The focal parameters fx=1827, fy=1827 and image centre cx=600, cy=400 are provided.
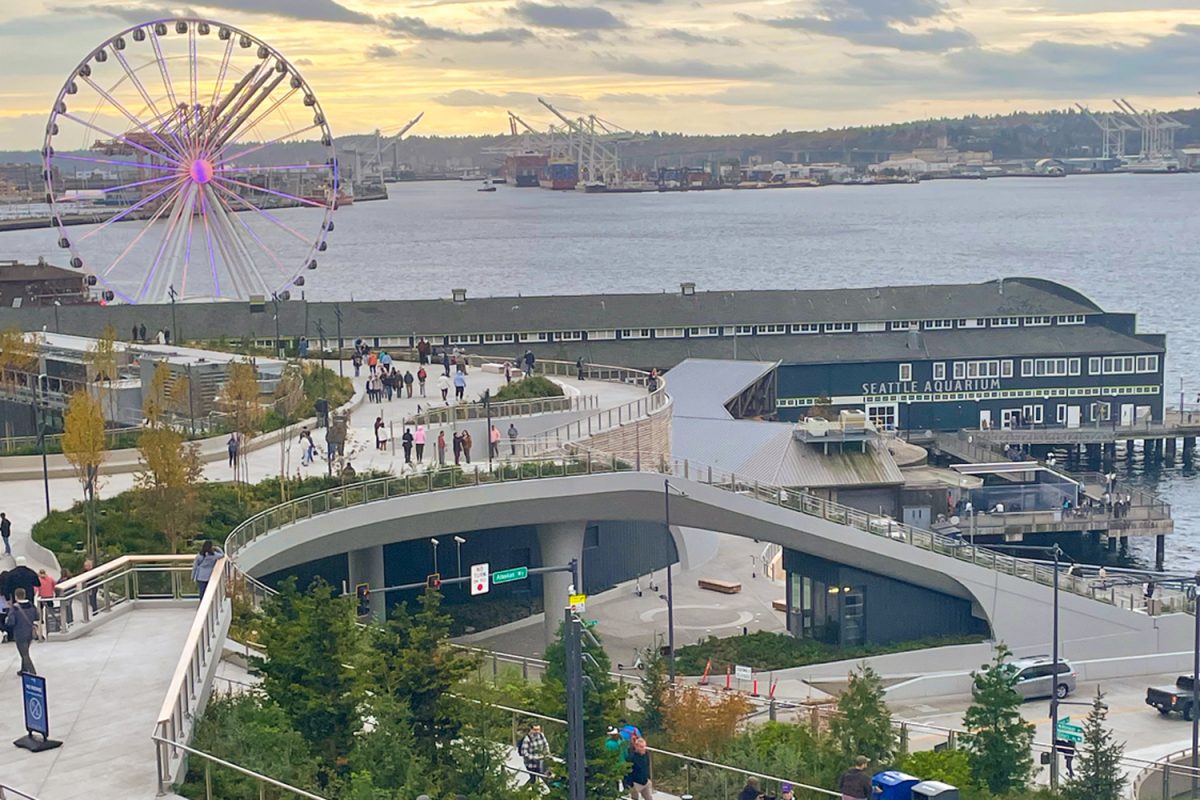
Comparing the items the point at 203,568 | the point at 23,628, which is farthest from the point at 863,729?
the point at 23,628

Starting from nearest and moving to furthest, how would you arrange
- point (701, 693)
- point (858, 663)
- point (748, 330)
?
point (701, 693) < point (858, 663) < point (748, 330)

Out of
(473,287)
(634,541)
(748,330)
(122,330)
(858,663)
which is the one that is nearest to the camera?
(858,663)

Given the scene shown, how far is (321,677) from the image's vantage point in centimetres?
1916

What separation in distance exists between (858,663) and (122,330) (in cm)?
3986

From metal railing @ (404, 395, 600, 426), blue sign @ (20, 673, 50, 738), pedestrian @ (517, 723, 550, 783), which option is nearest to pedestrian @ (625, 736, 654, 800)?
pedestrian @ (517, 723, 550, 783)

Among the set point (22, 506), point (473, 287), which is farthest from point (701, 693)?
point (473, 287)

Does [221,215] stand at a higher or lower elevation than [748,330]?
higher

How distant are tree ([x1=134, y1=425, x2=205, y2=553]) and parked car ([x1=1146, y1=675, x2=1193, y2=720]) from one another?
61.6ft

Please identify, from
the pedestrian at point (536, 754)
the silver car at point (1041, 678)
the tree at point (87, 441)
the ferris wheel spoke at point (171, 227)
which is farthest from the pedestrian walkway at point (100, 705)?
the ferris wheel spoke at point (171, 227)

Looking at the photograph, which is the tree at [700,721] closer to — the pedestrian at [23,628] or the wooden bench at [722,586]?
the pedestrian at [23,628]

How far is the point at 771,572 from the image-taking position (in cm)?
4922

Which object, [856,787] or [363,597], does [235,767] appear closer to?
[856,787]

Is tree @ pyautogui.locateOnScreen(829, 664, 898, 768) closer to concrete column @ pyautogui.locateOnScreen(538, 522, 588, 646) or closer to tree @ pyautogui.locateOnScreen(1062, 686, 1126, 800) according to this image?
tree @ pyautogui.locateOnScreen(1062, 686, 1126, 800)

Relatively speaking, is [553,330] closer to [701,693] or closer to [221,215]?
[221,215]
